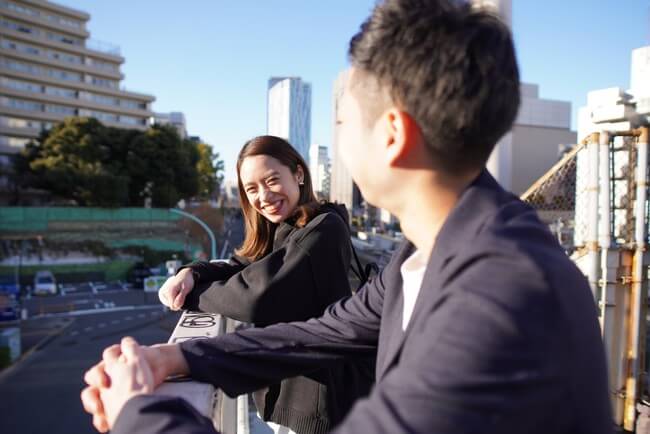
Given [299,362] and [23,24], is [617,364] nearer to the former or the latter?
[299,362]

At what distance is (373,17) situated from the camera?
0.95 meters

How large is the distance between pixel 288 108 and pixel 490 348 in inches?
225

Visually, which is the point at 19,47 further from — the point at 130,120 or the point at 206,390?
the point at 206,390

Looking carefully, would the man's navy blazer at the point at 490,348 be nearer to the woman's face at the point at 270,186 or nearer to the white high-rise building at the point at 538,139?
the woman's face at the point at 270,186

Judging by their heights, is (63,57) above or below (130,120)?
above

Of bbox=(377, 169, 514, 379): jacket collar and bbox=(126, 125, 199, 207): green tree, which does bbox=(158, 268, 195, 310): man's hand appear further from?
bbox=(126, 125, 199, 207): green tree

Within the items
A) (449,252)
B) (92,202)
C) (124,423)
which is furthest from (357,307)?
(92,202)

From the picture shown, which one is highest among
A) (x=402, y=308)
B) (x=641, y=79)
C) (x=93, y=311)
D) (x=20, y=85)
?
(x=20, y=85)

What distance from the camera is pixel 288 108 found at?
611cm

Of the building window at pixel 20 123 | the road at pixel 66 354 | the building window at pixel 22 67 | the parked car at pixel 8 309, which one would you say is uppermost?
the building window at pixel 22 67

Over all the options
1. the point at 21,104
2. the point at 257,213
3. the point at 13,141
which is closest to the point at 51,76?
the point at 21,104

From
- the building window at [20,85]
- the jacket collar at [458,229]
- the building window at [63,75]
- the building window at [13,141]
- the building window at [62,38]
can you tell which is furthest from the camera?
the building window at [62,38]

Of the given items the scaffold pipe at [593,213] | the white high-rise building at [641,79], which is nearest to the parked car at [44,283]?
the scaffold pipe at [593,213]

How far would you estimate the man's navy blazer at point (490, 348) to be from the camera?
662 millimetres
